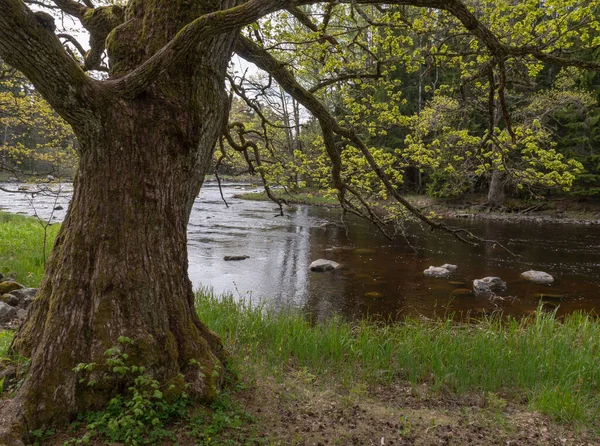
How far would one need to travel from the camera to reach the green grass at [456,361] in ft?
12.7

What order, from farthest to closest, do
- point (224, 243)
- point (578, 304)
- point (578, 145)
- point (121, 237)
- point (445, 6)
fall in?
point (578, 145) → point (224, 243) → point (578, 304) → point (445, 6) → point (121, 237)

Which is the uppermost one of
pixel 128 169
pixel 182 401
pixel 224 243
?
pixel 128 169

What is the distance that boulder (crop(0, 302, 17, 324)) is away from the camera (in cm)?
535

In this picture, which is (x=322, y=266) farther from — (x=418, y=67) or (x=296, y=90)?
(x=296, y=90)

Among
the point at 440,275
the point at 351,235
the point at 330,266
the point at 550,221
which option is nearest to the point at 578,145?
the point at 550,221

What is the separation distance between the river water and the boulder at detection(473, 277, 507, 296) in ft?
0.80

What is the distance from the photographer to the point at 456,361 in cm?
439

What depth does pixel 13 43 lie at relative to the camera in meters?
2.17

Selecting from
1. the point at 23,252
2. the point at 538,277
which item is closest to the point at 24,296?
the point at 23,252

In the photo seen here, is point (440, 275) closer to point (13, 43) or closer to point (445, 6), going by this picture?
point (445, 6)

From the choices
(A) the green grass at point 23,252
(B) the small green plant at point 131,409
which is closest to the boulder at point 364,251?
(A) the green grass at point 23,252

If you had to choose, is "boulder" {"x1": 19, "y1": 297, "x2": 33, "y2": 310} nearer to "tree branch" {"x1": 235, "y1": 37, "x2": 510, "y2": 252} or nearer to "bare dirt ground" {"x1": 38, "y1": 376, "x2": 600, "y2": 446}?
"bare dirt ground" {"x1": 38, "y1": 376, "x2": 600, "y2": 446}

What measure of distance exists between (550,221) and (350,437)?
22.6 meters

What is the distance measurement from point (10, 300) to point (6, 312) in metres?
0.73
